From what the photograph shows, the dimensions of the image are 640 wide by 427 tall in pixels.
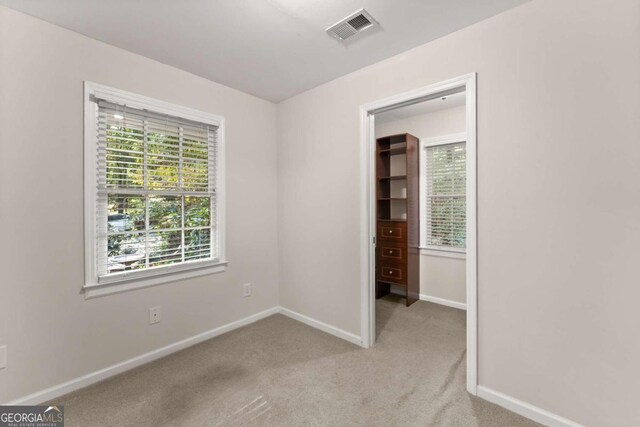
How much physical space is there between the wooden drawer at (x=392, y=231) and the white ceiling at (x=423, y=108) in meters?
1.40

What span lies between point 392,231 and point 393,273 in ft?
1.82

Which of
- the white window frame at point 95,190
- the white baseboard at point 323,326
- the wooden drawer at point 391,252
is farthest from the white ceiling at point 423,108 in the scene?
the white baseboard at point 323,326

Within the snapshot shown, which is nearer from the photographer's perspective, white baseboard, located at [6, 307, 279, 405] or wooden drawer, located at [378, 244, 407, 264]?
white baseboard, located at [6, 307, 279, 405]

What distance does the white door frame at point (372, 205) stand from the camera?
1886 mm

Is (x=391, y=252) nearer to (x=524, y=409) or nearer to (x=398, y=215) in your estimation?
(x=398, y=215)

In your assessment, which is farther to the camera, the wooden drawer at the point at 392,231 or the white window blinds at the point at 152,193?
Result: the wooden drawer at the point at 392,231

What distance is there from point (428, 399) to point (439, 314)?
63.3 inches

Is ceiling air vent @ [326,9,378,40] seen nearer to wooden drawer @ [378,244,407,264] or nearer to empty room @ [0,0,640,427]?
empty room @ [0,0,640,427]

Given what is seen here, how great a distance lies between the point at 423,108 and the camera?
140 inches

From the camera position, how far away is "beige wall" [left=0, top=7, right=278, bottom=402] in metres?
1.73

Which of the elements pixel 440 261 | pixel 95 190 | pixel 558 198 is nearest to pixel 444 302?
pixel 440 261

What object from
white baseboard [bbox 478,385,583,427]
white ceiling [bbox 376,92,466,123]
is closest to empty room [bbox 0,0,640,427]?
white baseboard [bbox 478,385,583,427]

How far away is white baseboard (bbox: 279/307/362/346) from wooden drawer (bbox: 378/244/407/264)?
4.34ft

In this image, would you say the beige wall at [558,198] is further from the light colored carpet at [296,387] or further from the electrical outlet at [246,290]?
the electrical outlet at [246,290]
